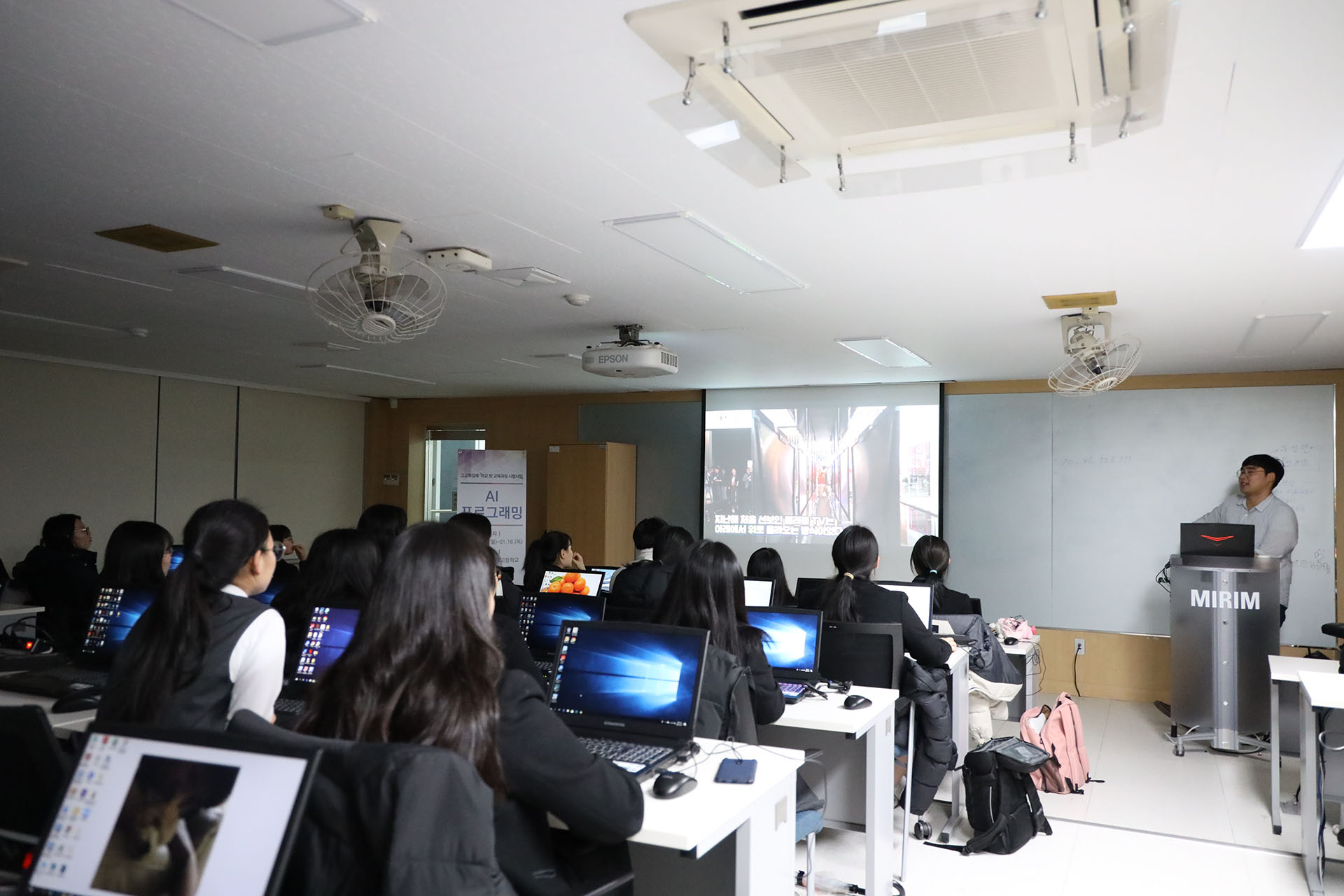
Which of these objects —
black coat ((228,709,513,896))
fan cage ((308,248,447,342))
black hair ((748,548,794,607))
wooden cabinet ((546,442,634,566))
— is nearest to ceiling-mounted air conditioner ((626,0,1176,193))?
black coat ((228,709,513,896))

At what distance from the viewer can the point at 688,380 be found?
8.47 m

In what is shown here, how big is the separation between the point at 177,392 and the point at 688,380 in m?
4.67

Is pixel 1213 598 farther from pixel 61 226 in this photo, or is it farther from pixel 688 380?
pixel 61 226

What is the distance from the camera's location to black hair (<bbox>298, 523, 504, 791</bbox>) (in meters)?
1.56

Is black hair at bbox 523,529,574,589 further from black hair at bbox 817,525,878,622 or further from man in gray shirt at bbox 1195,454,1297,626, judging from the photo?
man in gray shirt at bbox 1195,454,1297,626

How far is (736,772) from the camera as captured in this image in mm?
2225

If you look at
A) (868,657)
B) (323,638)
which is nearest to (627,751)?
(323,638)

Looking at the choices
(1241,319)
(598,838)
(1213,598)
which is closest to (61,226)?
(598,838)

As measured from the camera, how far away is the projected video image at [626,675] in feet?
8.06

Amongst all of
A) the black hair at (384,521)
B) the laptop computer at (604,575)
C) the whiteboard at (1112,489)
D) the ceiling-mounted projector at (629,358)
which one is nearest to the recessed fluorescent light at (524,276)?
the ceiling-mounted projector at (629,358)

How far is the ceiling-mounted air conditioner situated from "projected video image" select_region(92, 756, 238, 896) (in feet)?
5.33

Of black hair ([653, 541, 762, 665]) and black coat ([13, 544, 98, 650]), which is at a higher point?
black hair ([653, 541, 762, 665])

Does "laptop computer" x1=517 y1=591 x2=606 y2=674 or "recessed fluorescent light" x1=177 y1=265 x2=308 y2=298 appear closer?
"laptop computer" x1=517 y1=591 x2=606 y2=674

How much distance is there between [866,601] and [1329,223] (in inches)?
88.5
